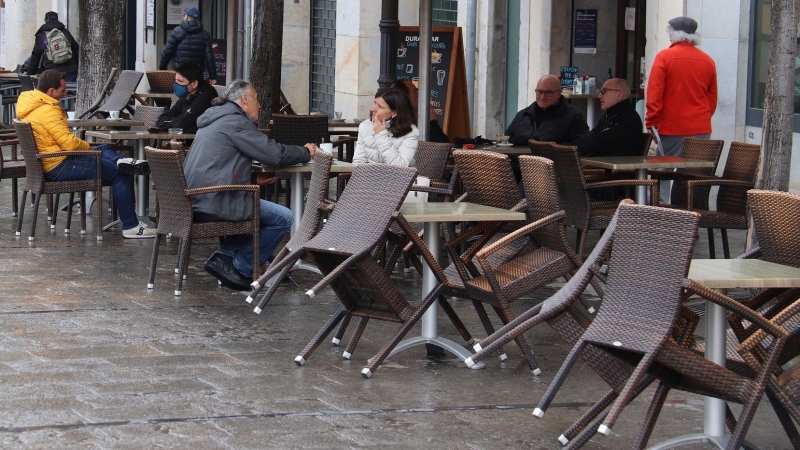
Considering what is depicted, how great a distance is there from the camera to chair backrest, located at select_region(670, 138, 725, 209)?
372 inches

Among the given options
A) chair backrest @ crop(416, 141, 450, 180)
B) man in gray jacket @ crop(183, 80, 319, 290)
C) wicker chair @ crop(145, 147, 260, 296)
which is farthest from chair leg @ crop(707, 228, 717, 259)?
wicker chair @ crop(145, 147, 260, 296)

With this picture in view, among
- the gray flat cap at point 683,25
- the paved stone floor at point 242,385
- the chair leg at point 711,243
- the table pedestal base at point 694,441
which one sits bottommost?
the paved stone floor at point 242,385

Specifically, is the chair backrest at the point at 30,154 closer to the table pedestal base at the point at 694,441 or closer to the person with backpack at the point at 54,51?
the table pedestal base at the point at 694,441

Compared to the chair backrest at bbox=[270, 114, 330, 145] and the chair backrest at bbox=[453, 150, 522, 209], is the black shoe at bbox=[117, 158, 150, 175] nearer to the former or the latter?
the chair backrest at bbox=[270, 114, 330, 145]

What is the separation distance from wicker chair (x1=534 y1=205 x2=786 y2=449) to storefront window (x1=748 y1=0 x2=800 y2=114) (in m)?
7.53

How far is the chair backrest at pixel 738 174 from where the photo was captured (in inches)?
360

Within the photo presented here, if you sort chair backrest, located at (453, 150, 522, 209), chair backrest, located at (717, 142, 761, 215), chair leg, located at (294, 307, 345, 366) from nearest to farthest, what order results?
1. chair leg, located at (294, 307, 345, 366)
2. chair backrest, located at (453, 150, 522, 209)
3. chair backrest, located at (717, 142, 761, 215)

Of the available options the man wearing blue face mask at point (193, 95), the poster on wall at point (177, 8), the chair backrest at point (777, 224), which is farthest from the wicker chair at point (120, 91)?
the poster on wall at point (177, 8)

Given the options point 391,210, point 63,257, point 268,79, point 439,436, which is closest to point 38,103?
point 63,257

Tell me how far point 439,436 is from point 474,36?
465 inches

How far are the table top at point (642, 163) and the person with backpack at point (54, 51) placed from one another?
11.4 meters

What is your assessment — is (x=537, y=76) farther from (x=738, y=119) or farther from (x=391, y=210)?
(x=391, y=210)

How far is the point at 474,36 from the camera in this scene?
1666cm

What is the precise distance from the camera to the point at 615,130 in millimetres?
9789
